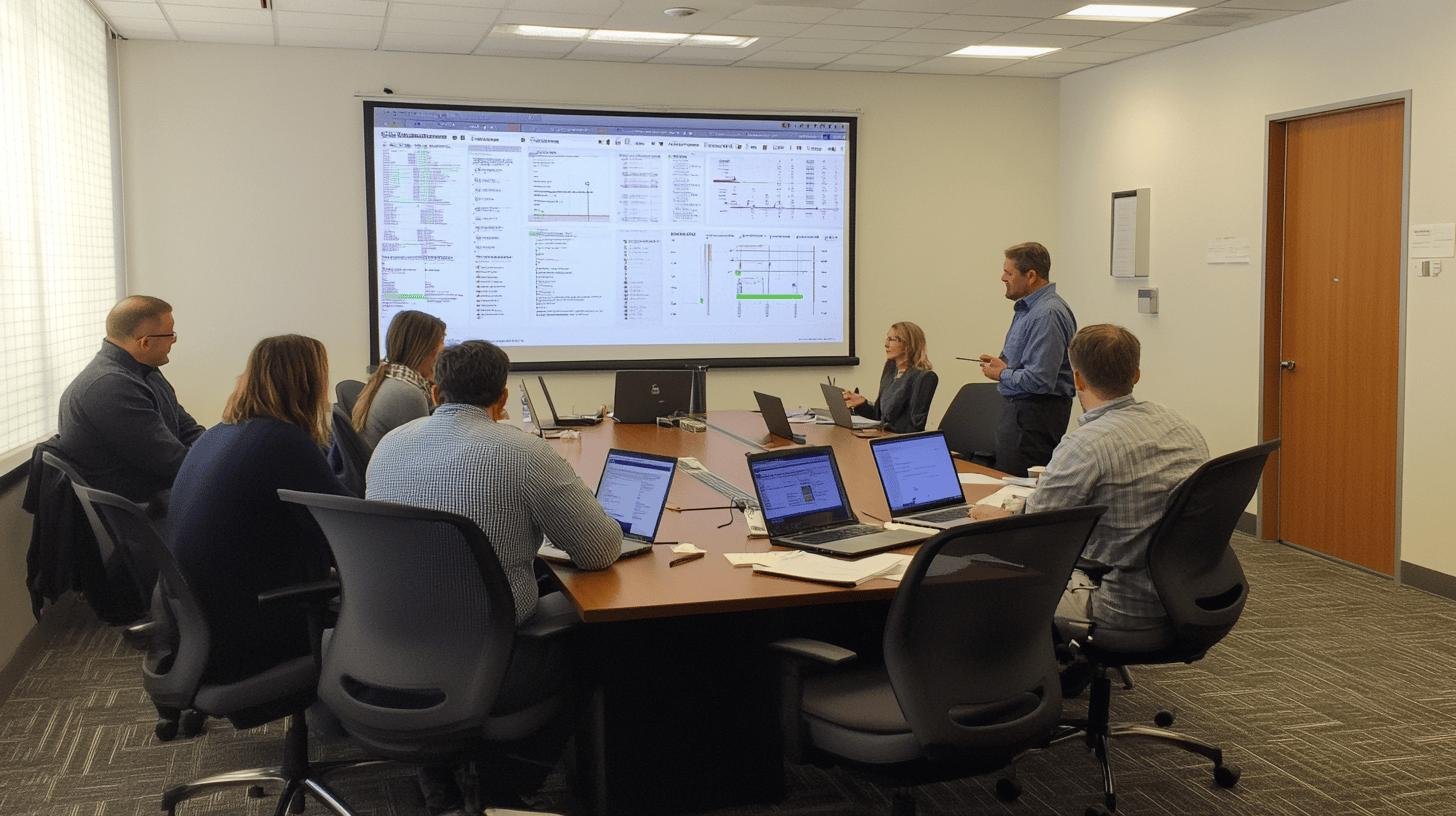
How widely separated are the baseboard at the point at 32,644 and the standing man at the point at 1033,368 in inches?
147

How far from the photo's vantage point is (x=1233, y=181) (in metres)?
6.76

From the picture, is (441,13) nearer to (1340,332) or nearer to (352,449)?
(352,449)

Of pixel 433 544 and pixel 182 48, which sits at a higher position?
pixel 182 48

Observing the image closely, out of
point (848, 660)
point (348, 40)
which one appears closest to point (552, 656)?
point (848, 660)

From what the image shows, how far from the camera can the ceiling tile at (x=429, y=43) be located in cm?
684

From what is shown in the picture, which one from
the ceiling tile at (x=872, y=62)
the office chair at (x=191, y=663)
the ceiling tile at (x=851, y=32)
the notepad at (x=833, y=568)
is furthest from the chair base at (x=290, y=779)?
the ceiling tile at (x=872, y=62)

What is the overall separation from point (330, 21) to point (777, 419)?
126 inches

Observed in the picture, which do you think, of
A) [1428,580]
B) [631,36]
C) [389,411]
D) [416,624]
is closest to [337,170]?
[631,36]

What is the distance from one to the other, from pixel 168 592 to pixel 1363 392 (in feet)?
17.4

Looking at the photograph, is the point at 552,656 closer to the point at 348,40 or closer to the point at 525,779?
the point at 525,779

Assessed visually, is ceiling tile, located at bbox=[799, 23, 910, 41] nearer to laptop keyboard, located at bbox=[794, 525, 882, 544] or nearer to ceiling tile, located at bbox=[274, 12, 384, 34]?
ceiling tile, located at bbox=[274, 12, 384, 34]

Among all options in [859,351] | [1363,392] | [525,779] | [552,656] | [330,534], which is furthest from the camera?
[859,351]

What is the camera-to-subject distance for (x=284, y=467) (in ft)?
9.77

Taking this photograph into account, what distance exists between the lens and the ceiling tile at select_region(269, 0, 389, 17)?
19.6 ft
